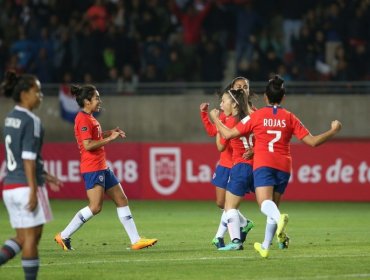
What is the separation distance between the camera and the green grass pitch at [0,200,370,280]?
39.1 feet

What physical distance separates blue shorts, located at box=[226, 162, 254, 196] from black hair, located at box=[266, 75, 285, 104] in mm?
1418

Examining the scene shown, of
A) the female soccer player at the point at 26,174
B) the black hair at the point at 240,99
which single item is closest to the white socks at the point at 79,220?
the black hair at the point at 240,99

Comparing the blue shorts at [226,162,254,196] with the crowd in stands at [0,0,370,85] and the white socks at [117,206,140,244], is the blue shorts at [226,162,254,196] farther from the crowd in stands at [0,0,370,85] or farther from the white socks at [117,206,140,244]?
the crowd in stands at [0,0,370,85]

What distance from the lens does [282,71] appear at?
26.8m

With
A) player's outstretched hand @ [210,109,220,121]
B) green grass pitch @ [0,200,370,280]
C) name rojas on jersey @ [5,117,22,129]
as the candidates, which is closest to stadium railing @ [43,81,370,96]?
green grass pitch @ [0,200,370,280]

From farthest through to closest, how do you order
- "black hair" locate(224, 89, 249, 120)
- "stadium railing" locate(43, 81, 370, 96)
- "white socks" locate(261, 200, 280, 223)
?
"stadium railing" locate(43, 81, 370, 96) < "black hair" locate(224, 89, 249, 120) < "white socks" locate(261, 200, 280, 223)

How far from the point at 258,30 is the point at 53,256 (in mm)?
14543

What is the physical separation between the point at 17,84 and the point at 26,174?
87 centimetres

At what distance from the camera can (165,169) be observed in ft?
82.9

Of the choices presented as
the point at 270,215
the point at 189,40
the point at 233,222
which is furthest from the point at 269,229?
the point at 189,40

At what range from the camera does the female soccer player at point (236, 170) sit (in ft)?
46.9

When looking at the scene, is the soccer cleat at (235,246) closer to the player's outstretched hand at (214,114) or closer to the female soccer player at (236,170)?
the female soccer player at (236,170)

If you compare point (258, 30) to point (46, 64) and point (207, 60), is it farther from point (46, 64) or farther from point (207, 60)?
point (46, 64)

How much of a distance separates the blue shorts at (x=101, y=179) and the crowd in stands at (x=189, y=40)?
1245 centimetres
